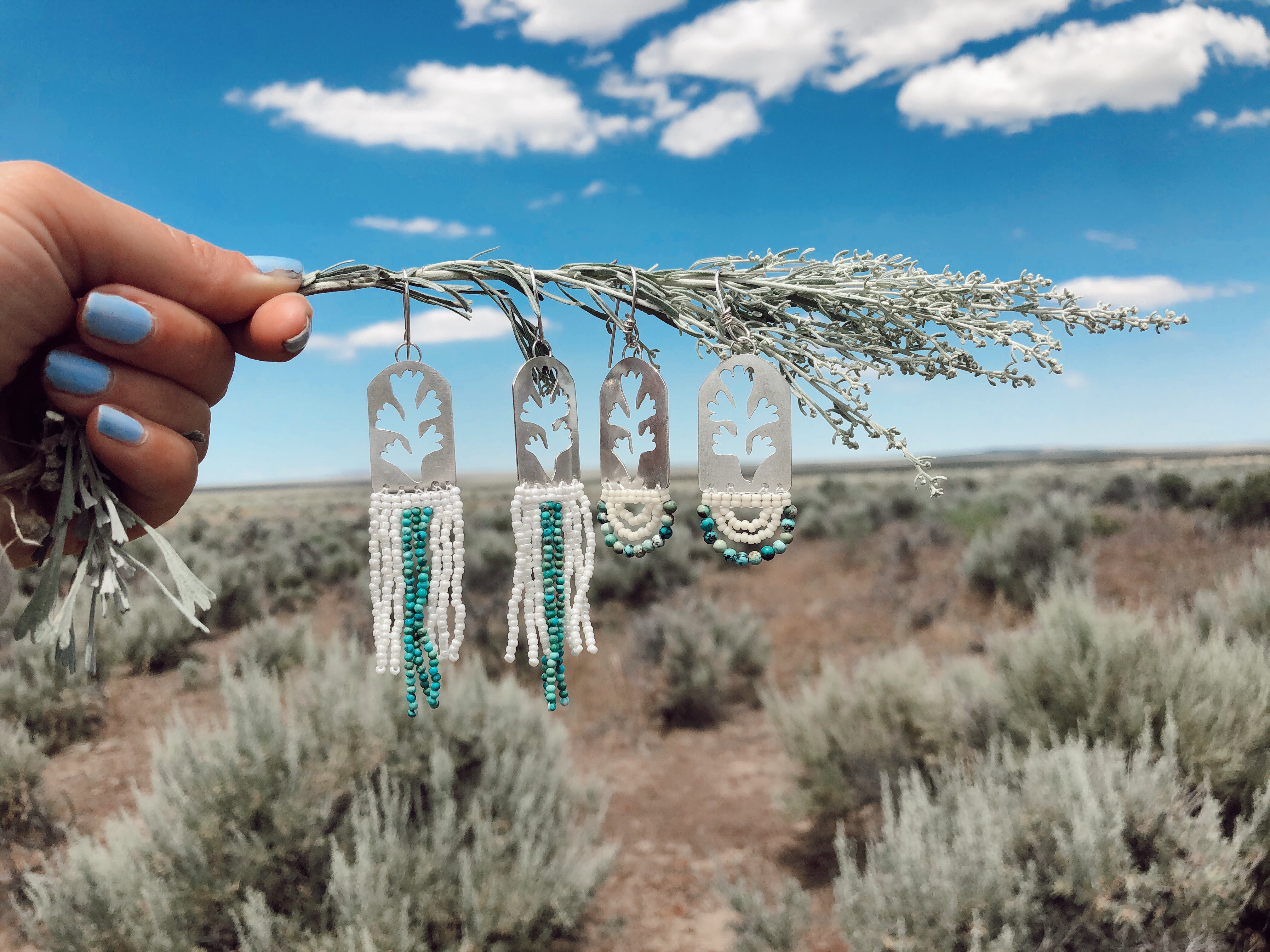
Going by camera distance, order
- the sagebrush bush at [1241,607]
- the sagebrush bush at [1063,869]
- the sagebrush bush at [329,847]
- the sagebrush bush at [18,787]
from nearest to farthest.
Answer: the sagebrush bush at [1063,869] < the sagebrush bush at [329,847] < the sagebrush bush at [18,787] < the sagebrush bush at [1241,607]

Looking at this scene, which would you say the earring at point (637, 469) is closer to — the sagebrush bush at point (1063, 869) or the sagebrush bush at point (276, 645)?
the sagebrush bush at point (1063, 869)

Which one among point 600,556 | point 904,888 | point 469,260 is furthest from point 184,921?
point 600,556

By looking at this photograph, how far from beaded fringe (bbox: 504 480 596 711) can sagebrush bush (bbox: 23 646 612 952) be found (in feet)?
8.67

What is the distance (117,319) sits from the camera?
136cm

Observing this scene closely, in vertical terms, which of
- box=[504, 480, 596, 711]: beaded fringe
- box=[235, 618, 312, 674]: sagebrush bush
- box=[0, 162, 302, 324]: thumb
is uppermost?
box=[0, 162, 302, 324]: thumb

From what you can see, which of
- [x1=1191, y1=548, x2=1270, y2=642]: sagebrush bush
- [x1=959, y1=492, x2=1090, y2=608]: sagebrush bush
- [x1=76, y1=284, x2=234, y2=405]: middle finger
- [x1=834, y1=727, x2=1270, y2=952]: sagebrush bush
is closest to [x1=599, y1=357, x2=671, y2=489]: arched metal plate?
[x1=76, y1=284, x2=234, y2=405]: middle finger

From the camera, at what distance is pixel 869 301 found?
55.4 inches

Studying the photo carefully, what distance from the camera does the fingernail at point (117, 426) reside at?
137cm

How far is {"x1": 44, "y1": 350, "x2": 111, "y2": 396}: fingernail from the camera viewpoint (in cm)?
135

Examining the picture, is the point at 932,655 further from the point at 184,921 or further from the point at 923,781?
the point at 184,921

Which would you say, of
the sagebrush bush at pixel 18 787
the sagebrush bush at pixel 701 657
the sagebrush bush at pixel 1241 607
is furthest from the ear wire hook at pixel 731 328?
the sagebrush bush at pixel 701 657

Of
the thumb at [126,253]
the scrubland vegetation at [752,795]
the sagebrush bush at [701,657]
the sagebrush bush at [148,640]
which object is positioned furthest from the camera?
the sagebrush bush at [148,640]

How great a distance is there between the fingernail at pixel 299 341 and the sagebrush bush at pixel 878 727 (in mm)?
4578

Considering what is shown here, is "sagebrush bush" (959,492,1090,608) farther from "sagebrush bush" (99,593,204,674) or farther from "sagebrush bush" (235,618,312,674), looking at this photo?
"sagebrush bush" (99,593,204,674)
